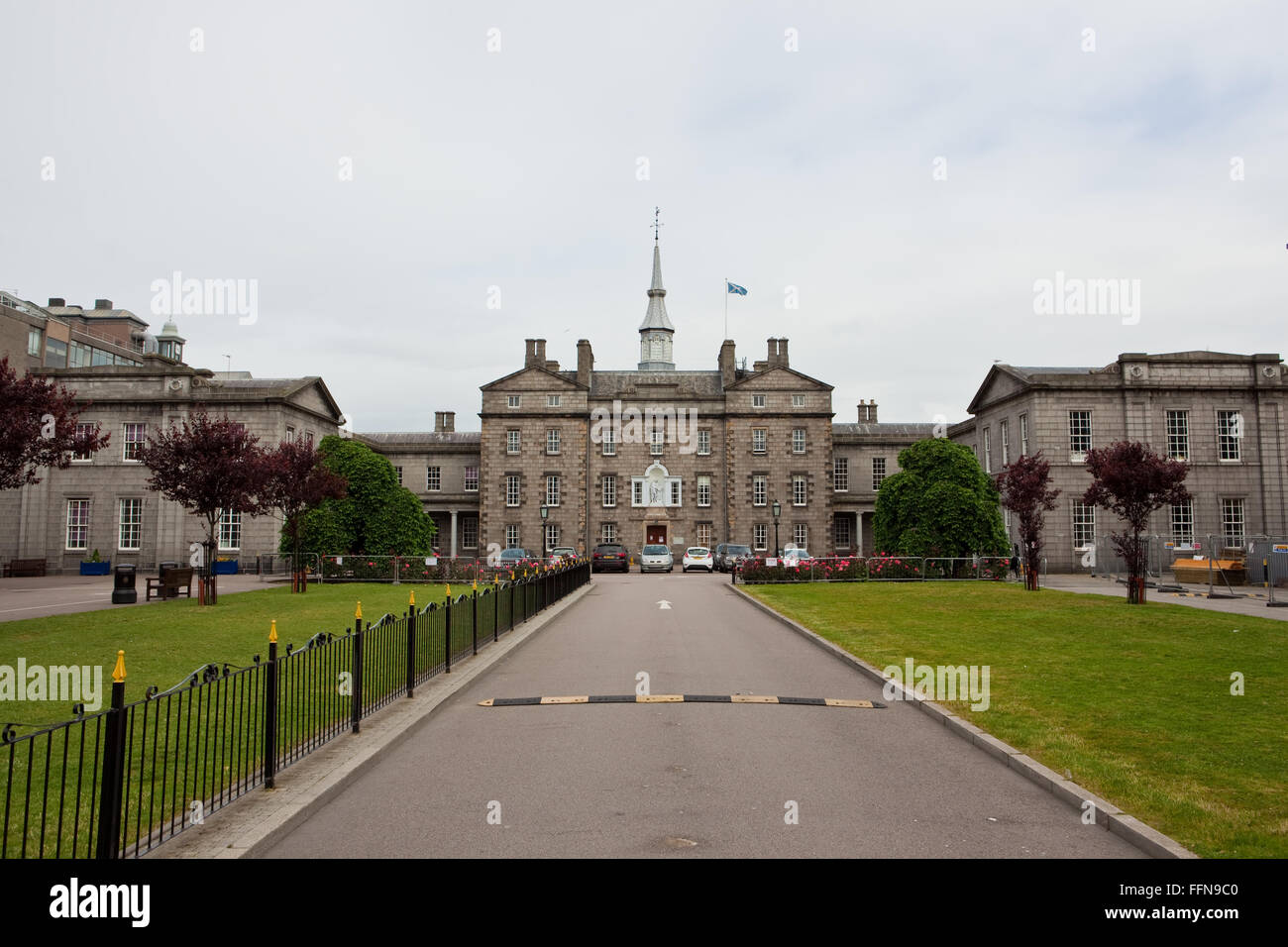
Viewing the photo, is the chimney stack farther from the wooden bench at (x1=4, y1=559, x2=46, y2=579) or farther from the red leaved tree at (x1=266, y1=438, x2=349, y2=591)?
the wooden bench at (x1=4, y1=559, x2=46, y2=579)

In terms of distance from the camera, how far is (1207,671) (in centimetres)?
1223

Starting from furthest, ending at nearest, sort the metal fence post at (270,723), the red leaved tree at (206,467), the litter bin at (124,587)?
the litter bin at (124,587) → the red leaved tree at (206,467) → the metal fence post at (270,723)

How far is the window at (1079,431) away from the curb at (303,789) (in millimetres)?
39348

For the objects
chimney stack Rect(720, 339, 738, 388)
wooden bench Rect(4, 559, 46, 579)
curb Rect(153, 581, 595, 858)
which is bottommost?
curb Rect(153, 581, 595, 858)

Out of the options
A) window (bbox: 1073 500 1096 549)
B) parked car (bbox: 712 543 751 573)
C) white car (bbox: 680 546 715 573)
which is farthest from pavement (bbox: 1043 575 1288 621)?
white car (bbox: 680 546 715 573)

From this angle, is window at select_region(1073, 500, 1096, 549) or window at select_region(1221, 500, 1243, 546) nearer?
window at select_region(1073, 500, 1096, 549)

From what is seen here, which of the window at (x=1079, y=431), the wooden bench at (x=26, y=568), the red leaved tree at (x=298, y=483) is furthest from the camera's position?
the window at (x=1079, y=431)

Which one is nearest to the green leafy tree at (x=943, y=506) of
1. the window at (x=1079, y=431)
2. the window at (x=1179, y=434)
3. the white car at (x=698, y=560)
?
the window at (x=1079, y=431)

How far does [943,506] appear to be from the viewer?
125 ft

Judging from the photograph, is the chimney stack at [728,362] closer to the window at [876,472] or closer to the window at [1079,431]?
the window at [876,472]

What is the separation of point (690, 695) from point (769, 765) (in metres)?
3.33

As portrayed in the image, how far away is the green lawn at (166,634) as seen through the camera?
38.8ft

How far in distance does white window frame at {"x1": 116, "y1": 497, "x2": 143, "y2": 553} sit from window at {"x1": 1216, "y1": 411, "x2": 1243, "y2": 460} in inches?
2109

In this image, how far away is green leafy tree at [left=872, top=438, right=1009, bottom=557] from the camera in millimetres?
38031
